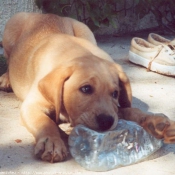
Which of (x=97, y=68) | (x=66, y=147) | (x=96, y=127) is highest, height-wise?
(x=97, y=68)

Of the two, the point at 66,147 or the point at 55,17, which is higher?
the point at 55,17

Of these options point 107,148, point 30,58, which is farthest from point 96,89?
point 30,58

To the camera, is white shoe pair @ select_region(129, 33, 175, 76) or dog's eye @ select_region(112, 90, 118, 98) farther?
white shoe pair @ select_region(129, 33, 175, 76)

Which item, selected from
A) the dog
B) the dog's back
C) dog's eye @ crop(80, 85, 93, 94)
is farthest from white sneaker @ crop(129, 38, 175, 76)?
dog's eye @ crop(80, 85, 93, 94)

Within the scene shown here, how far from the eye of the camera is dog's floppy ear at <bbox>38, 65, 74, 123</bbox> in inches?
116

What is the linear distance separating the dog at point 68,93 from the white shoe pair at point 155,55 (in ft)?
4.56

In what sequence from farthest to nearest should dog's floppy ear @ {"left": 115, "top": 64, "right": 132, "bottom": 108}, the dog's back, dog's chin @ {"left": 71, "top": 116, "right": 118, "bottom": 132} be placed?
the dog's back < dog's floppy ear @ {"left": 115, "top": 64, "right": 132, "bottom": 108} < dog's chin @ {"left": 71, "top": 116, "right": 118, "bottom": 132}

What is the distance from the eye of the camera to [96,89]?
289 cm

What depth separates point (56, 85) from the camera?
296cm

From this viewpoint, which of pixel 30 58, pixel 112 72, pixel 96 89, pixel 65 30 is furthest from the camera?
pixel 65 30

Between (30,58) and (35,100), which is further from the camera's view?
(30,58)

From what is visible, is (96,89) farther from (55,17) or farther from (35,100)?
(55,17)

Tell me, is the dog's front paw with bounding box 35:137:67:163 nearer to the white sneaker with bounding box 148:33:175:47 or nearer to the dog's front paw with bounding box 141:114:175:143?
the dog's front paw with bounding box 141:114:175:143

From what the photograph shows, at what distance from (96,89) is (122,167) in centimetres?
53
